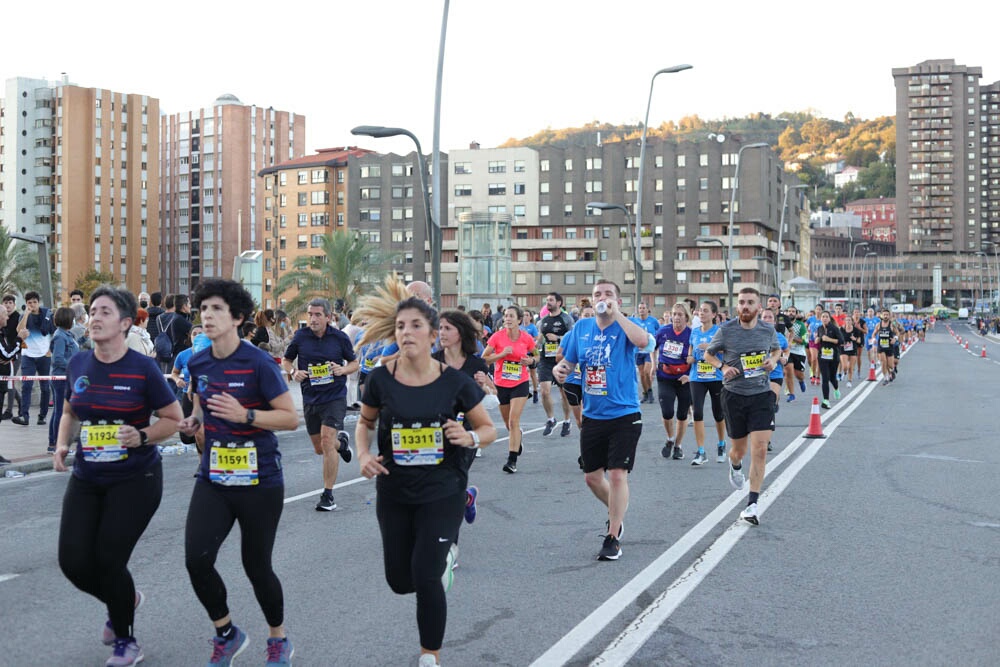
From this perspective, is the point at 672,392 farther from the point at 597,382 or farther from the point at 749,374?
the point at 597,382

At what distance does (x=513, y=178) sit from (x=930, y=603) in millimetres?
102948

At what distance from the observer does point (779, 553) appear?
7461 millimetres

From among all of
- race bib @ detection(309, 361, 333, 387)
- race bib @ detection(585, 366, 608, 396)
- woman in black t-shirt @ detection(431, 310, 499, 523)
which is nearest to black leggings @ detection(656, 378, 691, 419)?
race bib @ detection(309, 361, 333, 387)

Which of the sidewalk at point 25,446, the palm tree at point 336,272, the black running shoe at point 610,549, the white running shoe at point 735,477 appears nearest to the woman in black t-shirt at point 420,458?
the black running shoe at point 610,549

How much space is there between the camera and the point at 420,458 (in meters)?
4.69

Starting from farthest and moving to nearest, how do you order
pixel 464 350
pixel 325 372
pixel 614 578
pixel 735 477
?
1. pixel 735 477
2. pixel 325 372
3. pixel 464 350
4. pixel 614 578

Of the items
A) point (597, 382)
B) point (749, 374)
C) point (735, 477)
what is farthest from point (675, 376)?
point (597, 382)

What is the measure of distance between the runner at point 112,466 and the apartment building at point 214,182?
12340 centimetres

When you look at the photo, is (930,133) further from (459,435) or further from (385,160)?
(459,435)

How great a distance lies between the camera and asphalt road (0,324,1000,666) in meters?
5.25

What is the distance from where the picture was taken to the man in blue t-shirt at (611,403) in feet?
24.2

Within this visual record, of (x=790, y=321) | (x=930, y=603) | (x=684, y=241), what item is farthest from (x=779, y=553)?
(x=684, y=241)

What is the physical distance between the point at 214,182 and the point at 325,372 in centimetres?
12457

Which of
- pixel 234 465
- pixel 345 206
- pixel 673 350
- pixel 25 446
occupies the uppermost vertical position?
pixel 345 206
